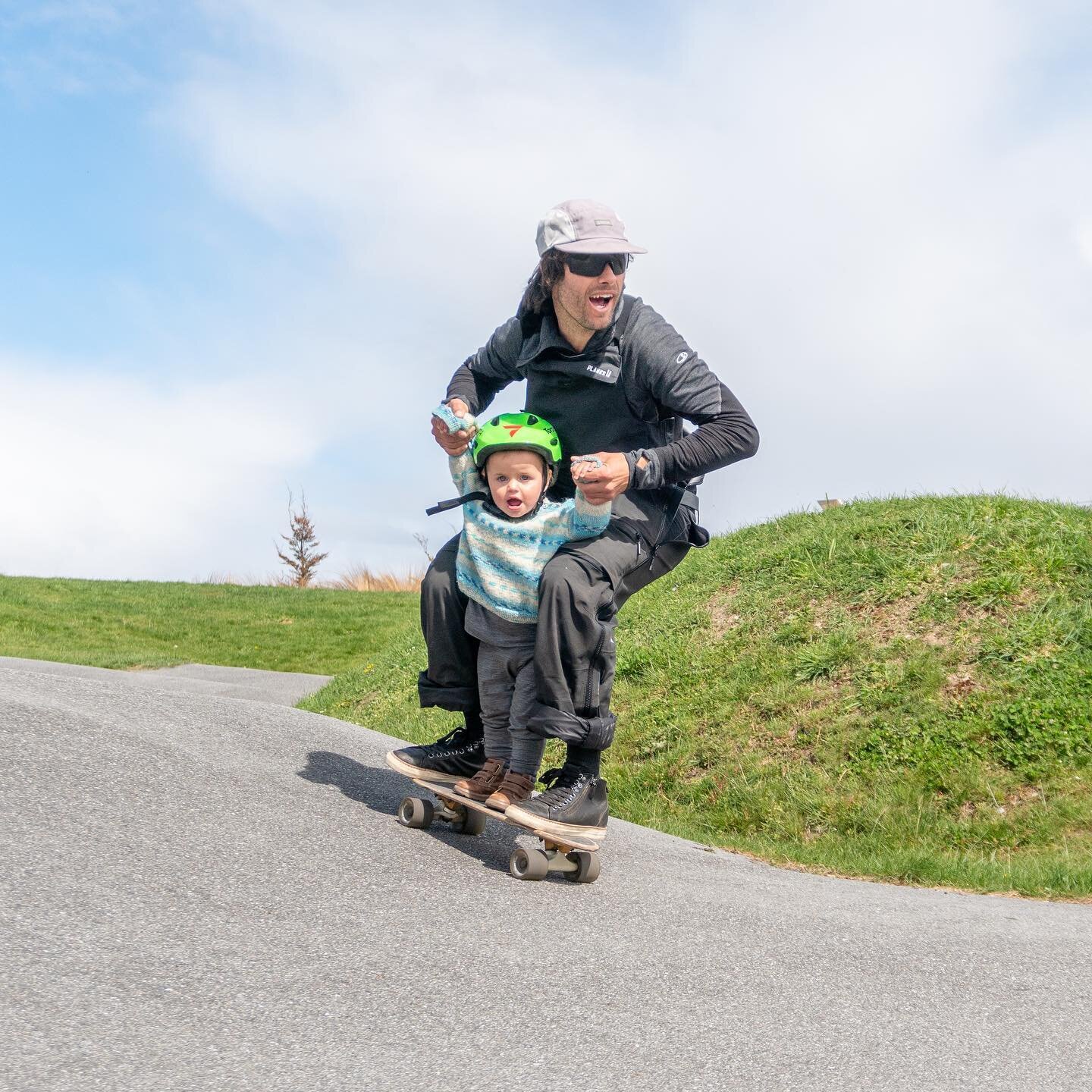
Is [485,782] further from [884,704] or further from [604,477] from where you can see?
[884,704]

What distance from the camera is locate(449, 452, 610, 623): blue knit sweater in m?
3.74

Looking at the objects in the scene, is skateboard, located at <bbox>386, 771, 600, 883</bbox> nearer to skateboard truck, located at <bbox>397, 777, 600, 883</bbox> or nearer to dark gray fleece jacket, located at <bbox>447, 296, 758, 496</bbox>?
skateboard truck, located at <bbox>397, 777, 600, 883</bbox>

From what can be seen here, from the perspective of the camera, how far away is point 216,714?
5.30 meters

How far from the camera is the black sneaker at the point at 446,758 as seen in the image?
4.16 metres

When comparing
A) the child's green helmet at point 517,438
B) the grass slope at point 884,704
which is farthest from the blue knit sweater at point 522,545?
the grass slope at point 884,704

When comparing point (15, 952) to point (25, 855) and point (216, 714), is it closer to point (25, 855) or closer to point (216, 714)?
point (25, 855)

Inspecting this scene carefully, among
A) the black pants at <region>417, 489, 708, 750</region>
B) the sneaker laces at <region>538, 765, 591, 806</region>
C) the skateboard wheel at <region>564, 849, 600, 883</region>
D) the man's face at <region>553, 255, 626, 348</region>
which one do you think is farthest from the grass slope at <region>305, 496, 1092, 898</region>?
the man's face at <region>553, 255, 626, 348</region>

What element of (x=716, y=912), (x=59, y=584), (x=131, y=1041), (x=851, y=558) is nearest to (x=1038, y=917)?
(x=716, y=912)

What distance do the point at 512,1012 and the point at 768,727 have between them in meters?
4.49

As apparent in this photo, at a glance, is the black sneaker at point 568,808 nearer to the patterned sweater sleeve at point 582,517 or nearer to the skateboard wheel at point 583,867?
the skateboard wheel at point 583,867

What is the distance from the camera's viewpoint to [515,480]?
12.3 feet

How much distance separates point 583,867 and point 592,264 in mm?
2073

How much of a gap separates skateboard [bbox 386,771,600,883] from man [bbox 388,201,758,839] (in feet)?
0.19

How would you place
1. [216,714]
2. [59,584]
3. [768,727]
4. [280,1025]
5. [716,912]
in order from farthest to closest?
[59,584]
[768,727]
[216,714]
[716,912]
[280,1025]
